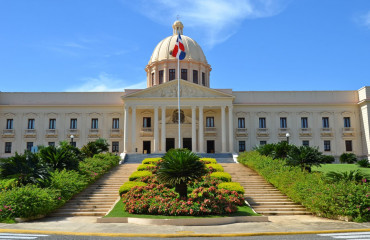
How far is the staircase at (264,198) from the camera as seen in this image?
18344 millimetres

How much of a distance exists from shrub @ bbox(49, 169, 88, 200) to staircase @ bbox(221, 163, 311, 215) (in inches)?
377

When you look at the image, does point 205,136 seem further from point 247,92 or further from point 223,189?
point 223,189

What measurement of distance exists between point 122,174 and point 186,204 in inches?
489

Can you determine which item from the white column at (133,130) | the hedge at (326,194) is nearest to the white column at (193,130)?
the white column at (133,130)

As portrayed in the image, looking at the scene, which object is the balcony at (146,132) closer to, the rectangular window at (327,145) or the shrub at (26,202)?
the rectangular window at (327,145)

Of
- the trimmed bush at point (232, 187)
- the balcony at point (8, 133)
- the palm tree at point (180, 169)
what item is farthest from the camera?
the balcony at point (8, 133)

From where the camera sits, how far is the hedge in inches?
615

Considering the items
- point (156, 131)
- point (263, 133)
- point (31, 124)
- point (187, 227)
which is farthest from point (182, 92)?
point (187, 227)

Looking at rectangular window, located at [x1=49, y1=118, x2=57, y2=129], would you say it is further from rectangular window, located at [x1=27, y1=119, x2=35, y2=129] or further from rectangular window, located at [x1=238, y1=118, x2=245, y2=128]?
rectangular window, located at [x1=238, y1=118, x2=245, y2=128]

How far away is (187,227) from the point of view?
46.8ft

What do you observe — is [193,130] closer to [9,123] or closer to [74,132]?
[74,132]

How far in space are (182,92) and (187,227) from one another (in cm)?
3189

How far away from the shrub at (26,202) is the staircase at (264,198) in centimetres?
1008

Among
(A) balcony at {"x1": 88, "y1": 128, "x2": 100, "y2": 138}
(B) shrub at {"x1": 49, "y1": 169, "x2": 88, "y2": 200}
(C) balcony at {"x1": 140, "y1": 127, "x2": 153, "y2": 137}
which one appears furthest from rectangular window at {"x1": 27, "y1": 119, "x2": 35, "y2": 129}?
(B) shrub at {"x1": 49, "y1": 169, "x2": 88, "y2": 200}
